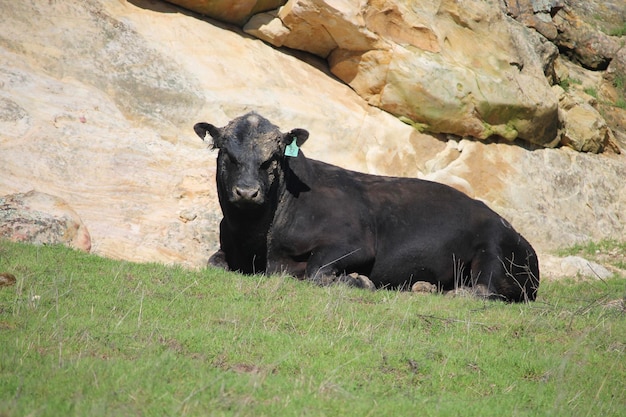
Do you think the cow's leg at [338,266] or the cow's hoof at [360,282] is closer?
the cow's leg at [338,266]

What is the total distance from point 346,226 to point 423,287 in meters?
1.60

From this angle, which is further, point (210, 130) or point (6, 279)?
point (210, 130)

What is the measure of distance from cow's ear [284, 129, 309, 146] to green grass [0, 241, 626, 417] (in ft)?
8.65

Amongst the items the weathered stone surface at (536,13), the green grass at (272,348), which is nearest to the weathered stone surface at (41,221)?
the green grass at (272,348)

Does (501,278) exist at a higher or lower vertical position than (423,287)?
higher

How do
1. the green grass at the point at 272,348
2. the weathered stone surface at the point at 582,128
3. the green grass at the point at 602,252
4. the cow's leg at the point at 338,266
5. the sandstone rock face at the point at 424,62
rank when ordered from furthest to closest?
1. the weathered stone surface at the point at 582,128
2. the sandstone rock face at the point at 424,62
3. the green grass at the point at 602,252
4. the cow's leg at the point at 338,266
5. the green grass at the point at 272,348

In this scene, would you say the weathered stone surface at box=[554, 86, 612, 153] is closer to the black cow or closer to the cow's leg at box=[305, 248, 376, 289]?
the black cow

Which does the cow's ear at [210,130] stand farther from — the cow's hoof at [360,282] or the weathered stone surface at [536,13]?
the weathered stone surface at [536,13]

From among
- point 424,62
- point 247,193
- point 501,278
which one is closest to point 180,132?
point 247,193

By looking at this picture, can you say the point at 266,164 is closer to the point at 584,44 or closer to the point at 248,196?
the point at 248,196

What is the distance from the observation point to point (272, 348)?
29.2 ft

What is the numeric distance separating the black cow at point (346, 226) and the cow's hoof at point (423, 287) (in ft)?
0.68

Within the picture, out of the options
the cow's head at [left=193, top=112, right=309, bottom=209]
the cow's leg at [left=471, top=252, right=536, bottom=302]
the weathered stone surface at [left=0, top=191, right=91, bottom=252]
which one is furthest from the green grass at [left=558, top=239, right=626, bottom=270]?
the weathered stone surface at [left=0, top=191, right=91, bottom=252]

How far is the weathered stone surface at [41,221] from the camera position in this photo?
12766mm
